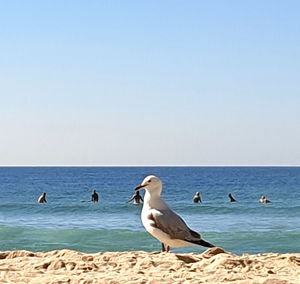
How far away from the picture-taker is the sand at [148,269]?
676 cm

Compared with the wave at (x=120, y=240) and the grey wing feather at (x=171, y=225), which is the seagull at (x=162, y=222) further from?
the wave at (x=120, y=240)

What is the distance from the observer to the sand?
676cm

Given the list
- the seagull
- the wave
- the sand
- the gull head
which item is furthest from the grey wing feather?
the wave

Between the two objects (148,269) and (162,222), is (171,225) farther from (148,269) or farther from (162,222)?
(148,269)

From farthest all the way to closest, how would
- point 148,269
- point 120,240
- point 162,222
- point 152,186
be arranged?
point 120,240 → point 152,186 → point 162,222 → point 148,269

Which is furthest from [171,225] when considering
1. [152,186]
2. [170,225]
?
[152,186]

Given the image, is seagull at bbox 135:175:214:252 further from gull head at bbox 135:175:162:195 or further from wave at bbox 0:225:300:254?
wave at bbox 0:225:300:254

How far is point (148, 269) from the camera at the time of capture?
24.2 feet

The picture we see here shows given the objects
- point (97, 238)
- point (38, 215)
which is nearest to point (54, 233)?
point (97, 238)

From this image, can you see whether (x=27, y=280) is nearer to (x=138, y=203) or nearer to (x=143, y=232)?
(x=143, y=232)

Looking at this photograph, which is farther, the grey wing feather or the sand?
the grey wing feather

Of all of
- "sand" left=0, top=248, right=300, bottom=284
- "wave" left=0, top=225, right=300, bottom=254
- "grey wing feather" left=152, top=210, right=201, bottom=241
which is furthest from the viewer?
"wave" left=0, top=225, right=300, bottom=254

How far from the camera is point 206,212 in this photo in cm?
3209

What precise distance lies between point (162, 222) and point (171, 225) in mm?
121
